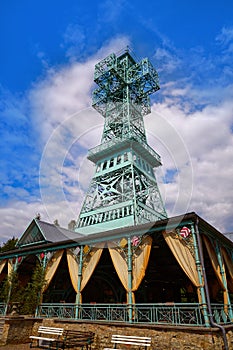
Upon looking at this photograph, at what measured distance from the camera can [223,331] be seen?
7.53 m

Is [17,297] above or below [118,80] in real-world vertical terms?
below

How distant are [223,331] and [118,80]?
3519 cm

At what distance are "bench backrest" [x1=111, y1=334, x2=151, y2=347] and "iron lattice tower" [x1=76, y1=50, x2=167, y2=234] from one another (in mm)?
14843

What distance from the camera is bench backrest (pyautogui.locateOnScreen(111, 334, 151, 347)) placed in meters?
7.97

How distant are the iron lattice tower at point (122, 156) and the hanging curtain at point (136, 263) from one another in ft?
41.4

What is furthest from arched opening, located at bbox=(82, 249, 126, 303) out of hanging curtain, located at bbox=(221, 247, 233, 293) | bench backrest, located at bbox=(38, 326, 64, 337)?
hanging curtain, located at bbox=(221, 247, 233, 293)

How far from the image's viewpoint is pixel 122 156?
30.4 metres

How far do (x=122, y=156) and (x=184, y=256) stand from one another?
21789 mm

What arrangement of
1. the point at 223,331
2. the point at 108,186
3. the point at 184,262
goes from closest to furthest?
the point at 223,331 < the point at 184,262 < the point at 108,186

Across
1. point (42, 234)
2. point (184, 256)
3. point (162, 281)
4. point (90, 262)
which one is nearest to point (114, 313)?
point (90, 262)

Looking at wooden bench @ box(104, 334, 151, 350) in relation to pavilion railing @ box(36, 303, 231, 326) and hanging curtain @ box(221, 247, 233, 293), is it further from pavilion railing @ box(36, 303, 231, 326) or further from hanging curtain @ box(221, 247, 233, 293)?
hanging curtain @ box(221, 247, 233, 293)

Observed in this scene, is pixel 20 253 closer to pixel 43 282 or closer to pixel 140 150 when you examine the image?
pixel 43 282

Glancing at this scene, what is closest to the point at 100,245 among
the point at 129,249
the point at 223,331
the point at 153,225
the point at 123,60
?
the point at 129,249

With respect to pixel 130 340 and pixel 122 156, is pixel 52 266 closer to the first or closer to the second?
pixel 130 340
